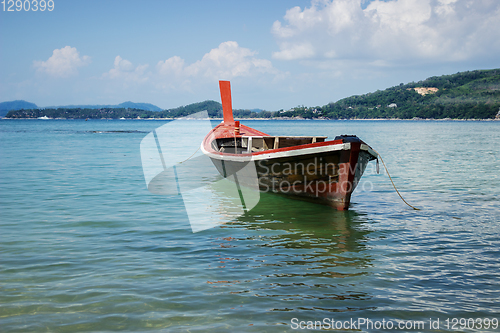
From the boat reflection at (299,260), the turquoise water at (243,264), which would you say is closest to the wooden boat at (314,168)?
the turquoise water at (243,264)

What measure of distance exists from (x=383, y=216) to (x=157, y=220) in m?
6.22

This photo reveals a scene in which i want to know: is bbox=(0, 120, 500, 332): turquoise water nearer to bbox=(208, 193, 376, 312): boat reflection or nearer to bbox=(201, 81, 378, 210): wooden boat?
bbox=(208, 193, 376, 312): boat reflection

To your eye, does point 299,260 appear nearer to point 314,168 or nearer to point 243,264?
point 243,264

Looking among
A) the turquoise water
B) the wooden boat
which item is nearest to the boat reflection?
the turquoise water

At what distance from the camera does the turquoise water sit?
5.05 meters

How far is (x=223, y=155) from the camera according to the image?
45.5 ft

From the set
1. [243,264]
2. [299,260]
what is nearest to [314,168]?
[299,260]

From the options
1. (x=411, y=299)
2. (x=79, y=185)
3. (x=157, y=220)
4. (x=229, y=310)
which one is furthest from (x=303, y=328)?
(x=79, y=185)

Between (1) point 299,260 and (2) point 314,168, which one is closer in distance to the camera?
(1) point 299,260

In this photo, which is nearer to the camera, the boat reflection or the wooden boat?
the boat reflection

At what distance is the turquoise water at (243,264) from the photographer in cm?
505

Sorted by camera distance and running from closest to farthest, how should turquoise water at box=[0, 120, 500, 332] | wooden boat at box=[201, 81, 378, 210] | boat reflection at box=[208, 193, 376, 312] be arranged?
turquoise water at box=[0, 120, 500, 332] < boat reflection at box=[208, 193, 376, 312] < wooden boat at box=[201, 81, 378, 210]

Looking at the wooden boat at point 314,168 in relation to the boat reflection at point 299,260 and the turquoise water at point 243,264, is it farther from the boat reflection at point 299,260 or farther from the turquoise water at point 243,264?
the boat reflection at point 299,260

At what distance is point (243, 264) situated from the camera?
22.5 ft
